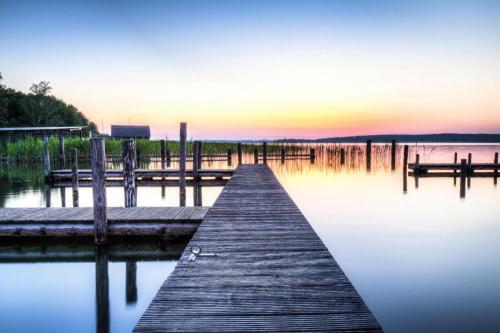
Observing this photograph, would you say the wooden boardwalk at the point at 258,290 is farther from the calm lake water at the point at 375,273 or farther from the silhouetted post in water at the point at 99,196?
the silhouetted post in water at the point at 99,196

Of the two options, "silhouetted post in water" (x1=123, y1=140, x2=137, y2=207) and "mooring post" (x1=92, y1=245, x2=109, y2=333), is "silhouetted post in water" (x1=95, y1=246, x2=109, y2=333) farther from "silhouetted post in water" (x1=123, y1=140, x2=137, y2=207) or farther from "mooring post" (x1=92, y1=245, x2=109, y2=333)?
"silhouetted post in water" (x1=123, y1=140, x2=137, y2=207)

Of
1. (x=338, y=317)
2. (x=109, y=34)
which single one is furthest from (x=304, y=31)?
(x=338, y=317)

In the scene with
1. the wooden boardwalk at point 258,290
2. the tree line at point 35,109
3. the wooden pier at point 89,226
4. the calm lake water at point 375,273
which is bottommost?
the calm lake water at point 375,273

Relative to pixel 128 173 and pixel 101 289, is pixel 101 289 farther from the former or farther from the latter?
pixel 128 173

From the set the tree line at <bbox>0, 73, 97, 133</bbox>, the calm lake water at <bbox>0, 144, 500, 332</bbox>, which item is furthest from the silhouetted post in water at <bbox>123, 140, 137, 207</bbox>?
the tree line at <bbox>0, 73, 97, 133</bbox>

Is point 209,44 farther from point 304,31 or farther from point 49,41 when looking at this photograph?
point 49,41

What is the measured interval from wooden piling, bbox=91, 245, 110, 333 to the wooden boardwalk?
1.87 meters

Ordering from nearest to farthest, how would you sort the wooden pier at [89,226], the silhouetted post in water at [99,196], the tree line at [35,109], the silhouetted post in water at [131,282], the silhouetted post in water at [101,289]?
the silhouetted post in water at [101,289] < the silhouetted post in water at [131,282] < the silhouetted post in water at [99,196] < the wooden pier at [89,226] < the tree line at [35,109]

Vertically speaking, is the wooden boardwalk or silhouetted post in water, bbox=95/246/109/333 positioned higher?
the wooden boardwalk

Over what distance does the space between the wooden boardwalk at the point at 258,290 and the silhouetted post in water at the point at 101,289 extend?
6.14 ft

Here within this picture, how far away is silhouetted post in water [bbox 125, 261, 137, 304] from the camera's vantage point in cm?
579

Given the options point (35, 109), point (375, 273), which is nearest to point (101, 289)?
point (375, 273)

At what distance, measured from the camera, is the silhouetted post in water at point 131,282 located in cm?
579

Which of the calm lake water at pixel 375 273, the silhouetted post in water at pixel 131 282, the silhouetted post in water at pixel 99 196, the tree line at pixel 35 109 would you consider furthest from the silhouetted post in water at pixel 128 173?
the tree line at pixel 35 109
